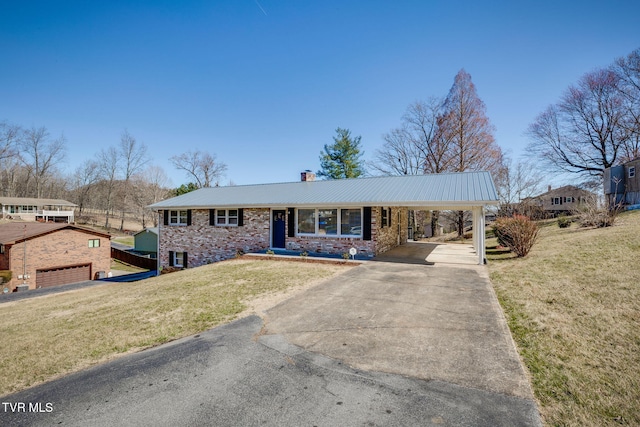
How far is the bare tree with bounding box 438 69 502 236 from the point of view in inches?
859

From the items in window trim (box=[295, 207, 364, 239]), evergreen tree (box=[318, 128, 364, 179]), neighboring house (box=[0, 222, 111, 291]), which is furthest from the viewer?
evergreen tree (box=[318, 128, 364, 179])

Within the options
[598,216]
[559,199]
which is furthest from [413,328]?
[559,199]

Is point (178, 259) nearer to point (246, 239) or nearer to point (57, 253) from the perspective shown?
point (246, 239)

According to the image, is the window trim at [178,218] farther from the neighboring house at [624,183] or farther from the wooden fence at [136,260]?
the neighboring house at [624,183]

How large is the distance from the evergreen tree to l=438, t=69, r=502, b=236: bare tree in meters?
12.7

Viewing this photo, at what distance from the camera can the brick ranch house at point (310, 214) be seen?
12617mm

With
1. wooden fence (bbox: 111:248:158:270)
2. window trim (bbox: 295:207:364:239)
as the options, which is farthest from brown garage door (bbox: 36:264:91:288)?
window trim (bbox: 295:207:364:239)

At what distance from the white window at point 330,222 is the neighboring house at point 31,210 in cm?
4923

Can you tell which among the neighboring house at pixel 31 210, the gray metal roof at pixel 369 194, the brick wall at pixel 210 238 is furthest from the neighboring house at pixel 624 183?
the neighboring house at pixel 31 210

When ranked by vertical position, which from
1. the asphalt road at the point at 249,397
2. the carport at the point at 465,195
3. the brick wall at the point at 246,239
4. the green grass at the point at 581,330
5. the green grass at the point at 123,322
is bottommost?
the green grass at the point at 123,322

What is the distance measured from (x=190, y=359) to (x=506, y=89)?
18240mm

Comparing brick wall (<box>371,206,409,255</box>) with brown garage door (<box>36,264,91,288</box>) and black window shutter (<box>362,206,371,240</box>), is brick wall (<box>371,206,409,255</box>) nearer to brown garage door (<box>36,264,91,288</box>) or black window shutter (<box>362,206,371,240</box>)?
black window shutter (<box>362,206,371,240</box>)

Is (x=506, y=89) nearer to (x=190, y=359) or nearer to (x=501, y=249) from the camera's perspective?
(x=501, y=249)

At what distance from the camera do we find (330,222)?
14281mm
